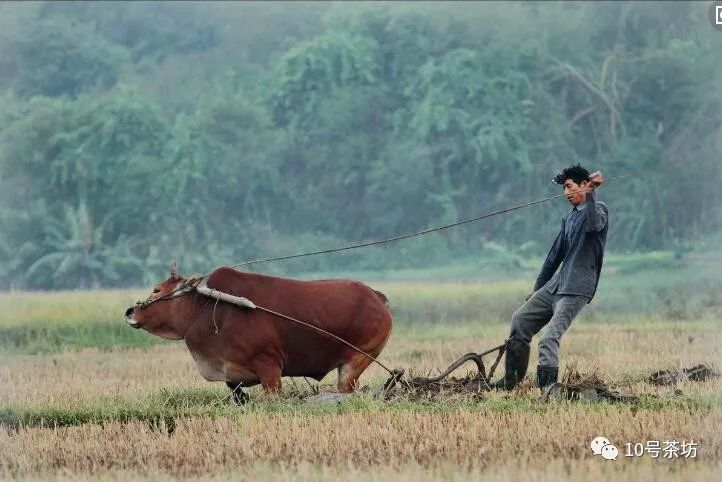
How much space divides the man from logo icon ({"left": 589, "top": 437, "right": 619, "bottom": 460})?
171 centimetres

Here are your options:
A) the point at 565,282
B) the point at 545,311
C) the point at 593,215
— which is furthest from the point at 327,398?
the point at 593,215

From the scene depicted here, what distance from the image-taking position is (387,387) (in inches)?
429

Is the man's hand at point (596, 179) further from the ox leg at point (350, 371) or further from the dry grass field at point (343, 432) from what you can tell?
the ox leg at point (350, 371)

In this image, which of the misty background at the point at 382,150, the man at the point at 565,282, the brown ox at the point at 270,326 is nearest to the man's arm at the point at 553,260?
the man at the point at 565,282

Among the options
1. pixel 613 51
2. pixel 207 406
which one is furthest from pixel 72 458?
pixel 613 51

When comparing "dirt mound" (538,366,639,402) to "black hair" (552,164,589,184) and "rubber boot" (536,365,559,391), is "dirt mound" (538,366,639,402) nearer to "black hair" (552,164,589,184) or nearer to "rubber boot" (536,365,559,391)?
"rubber boot" (536,365,559,391)

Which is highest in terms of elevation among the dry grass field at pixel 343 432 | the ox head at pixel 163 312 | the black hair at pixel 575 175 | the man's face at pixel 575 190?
the black hair at pixel 575 175

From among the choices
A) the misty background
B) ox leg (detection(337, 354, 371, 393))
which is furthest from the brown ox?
the misty background

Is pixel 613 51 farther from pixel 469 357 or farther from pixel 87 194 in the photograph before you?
pixel 469 357

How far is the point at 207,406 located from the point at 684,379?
140 inches

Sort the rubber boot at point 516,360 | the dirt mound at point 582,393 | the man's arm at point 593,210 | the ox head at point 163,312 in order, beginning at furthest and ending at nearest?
1. the ox head at point 163,312
2. the rubber boot at point 516,360
3. the man's arm at point 593,210
4. the dirt mound at point 582,393

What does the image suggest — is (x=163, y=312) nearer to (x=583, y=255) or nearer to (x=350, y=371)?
(x=350, y=371)

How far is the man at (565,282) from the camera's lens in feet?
34.8

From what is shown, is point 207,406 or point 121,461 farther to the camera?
point 207,406
